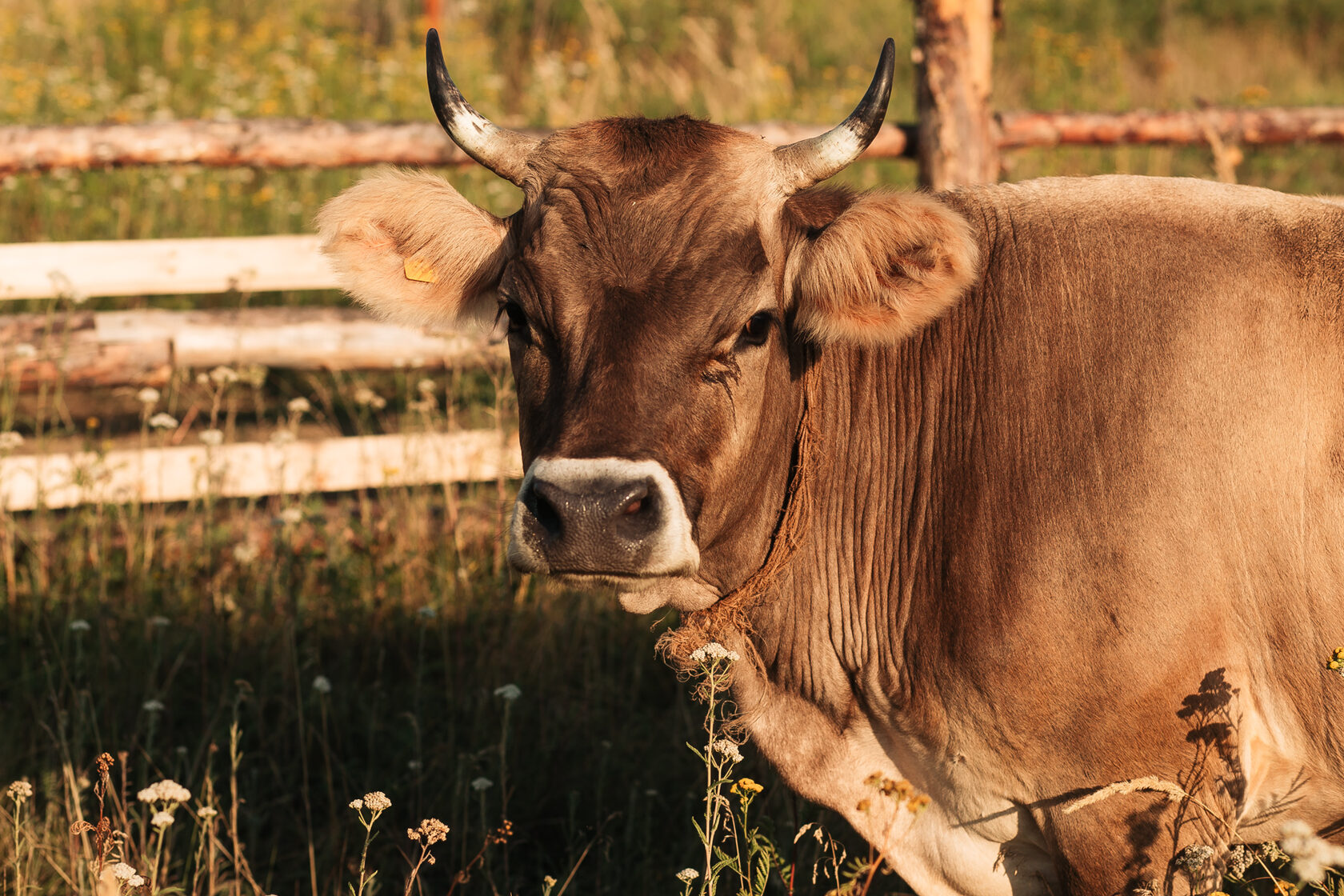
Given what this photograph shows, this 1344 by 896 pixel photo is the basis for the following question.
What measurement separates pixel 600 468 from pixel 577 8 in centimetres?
1359

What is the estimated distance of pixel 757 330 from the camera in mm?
2934

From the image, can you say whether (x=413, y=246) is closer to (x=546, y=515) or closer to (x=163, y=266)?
(x=546, y=515)

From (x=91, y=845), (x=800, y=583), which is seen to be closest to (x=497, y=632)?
(x=91, y=845)

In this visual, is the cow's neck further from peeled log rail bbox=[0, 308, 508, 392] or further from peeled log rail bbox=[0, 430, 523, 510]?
peeled log rail bbox=[0, 308, 508, 392]

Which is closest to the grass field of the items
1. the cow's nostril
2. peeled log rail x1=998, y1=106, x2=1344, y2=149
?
the cow's nostril

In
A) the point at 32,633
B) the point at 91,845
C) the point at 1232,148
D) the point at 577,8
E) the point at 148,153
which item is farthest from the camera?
the point at 577,8

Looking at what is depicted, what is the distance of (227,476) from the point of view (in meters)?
5.73

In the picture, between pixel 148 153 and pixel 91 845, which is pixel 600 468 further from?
pixel 148 153

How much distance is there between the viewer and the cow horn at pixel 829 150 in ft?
9.79

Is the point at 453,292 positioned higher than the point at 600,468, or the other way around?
the point at 453,292

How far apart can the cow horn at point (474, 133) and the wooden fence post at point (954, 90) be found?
333 cm

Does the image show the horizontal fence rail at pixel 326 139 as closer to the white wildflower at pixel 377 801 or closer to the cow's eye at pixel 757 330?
the cow's eye at pixel 757 330

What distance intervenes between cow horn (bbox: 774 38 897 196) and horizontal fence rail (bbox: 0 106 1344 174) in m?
2.63

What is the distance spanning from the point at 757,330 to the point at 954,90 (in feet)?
12.5
